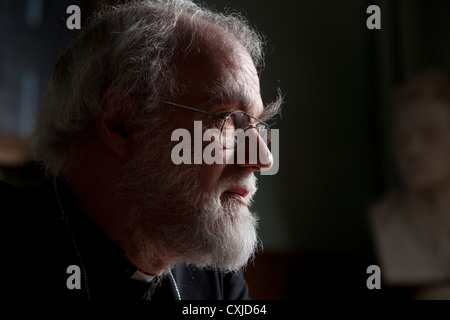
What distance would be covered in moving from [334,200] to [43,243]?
2194 millimetres

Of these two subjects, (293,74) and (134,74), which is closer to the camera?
(134,74)

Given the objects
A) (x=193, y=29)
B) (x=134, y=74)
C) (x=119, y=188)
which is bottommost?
(x=119, y=188)

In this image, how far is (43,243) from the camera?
111cm

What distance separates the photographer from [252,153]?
120 centimetres

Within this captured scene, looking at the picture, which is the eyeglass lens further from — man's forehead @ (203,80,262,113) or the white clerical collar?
the white clerical collar

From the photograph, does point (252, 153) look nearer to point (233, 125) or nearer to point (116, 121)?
point (233, 125)

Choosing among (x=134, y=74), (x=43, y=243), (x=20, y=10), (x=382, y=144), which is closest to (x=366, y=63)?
(x=382, y=144)

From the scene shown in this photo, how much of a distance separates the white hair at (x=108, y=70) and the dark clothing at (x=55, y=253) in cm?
12

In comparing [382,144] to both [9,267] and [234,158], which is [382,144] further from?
[9,267]

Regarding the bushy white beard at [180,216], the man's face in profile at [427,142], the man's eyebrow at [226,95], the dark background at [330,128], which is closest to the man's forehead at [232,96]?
the man's eyebrow at [226,95]

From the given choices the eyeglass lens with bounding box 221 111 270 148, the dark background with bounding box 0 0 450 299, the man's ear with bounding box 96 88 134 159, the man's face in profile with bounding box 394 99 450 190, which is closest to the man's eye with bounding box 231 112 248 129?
the eyeglass lens with bounding box 221 111 270 148

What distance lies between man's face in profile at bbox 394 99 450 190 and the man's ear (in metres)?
1.76

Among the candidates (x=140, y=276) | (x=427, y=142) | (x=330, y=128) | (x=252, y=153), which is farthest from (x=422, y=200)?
(x=140, y=276)

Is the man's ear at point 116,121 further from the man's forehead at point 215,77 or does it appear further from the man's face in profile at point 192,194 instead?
the man's forehead at point 215,77
